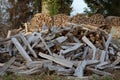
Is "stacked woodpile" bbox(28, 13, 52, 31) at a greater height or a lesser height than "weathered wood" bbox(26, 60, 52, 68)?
greater

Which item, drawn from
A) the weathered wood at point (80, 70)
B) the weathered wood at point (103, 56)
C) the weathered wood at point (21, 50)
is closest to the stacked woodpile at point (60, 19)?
the weathered wood at point (103, 56)

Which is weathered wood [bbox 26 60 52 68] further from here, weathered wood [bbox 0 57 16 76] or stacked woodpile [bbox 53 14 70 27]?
stacked woodpile [bbox 53 14 70 27]

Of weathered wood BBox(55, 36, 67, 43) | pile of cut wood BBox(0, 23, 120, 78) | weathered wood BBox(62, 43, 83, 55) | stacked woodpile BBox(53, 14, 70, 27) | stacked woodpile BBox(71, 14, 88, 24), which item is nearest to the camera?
pile of cut wood BBox(0, 23, 120, 78)

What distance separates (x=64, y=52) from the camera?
10.3 metres

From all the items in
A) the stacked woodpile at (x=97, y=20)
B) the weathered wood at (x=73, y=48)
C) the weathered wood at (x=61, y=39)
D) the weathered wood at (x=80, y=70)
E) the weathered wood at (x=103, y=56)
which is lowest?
the weathered wood at (x=80, y=70)

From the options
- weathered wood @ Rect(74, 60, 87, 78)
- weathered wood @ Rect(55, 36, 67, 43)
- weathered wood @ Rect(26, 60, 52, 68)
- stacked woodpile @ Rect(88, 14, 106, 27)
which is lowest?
weathered wood @ Rect(74, 60, 87, 78)

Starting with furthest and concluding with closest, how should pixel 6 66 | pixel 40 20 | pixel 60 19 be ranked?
pixel 40 20, pixel 60 19, pixel 6 66

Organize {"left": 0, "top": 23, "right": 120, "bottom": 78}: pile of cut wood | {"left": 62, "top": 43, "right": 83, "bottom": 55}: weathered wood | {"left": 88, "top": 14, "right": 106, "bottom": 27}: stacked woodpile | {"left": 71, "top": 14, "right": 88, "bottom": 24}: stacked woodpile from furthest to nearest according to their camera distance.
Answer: {"left": 71, "top": 14, "right": 88, "bottom": 24}: stacked woodpile
{"left": 88, "top": 14, "right": 106, "bottom": 27}: stacked woodpile
{"left": 62, "top": 43, "right": 83, "bottom": 55}: weathered wood
{"left": 0, "top": 23, "right": 120, "bottom": 78}: pile of cut wood

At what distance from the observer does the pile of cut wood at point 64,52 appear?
9.62 metres

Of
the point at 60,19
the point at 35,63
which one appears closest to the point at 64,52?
the point at 35,63

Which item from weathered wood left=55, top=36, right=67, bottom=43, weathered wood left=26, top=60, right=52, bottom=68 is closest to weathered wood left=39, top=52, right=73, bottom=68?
weathered wood left=26, top=60, right=52, bottom=68

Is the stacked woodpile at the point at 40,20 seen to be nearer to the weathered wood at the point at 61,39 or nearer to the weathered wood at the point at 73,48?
the weathered wood at the point at 61,39

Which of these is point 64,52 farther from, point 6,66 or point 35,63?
point 6,66

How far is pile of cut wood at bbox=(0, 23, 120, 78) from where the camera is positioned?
31.6 feet
